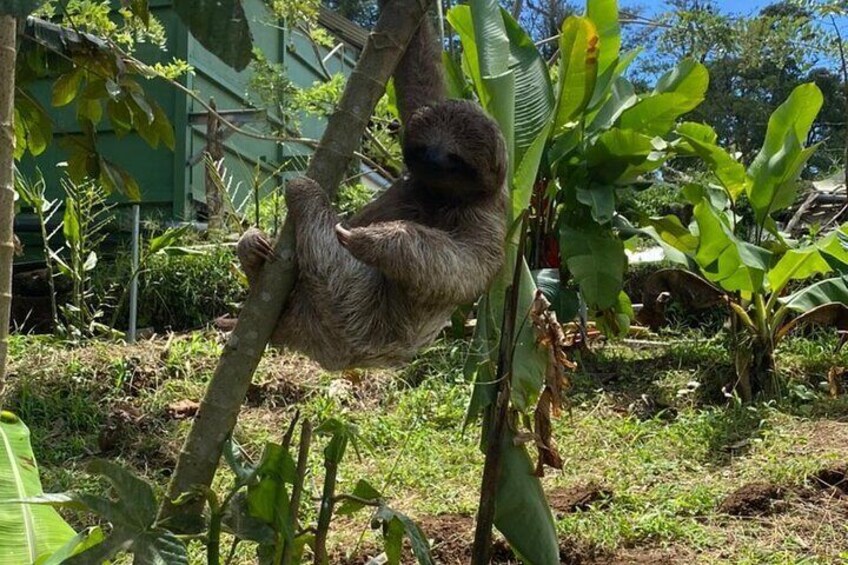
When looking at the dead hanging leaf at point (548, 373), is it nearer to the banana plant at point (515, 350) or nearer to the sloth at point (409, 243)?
the banana plant at point (515, 350)

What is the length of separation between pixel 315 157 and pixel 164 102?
958 centimetres

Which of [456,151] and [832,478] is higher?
[456,151]

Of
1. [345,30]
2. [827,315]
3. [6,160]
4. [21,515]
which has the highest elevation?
[345,30]

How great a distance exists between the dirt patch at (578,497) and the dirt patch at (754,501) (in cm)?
64

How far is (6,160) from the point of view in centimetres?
231

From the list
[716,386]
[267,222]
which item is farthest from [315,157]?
[267,222]

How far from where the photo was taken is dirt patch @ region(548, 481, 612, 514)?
15.0 ft

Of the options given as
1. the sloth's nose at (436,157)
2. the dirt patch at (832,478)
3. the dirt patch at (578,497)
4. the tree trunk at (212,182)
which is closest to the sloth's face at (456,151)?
the sloth's nose at (436,157)

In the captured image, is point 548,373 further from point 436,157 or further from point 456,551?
point 456,551

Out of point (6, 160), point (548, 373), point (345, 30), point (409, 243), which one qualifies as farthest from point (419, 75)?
point (345, 30)

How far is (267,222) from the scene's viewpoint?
8.93 meters

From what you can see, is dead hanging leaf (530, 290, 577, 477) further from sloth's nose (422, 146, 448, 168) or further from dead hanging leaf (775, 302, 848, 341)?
dead hanging leaf (775, 302, 848, 341)

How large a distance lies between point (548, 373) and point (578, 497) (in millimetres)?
1683

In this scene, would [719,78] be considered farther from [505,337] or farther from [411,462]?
[505,337]
